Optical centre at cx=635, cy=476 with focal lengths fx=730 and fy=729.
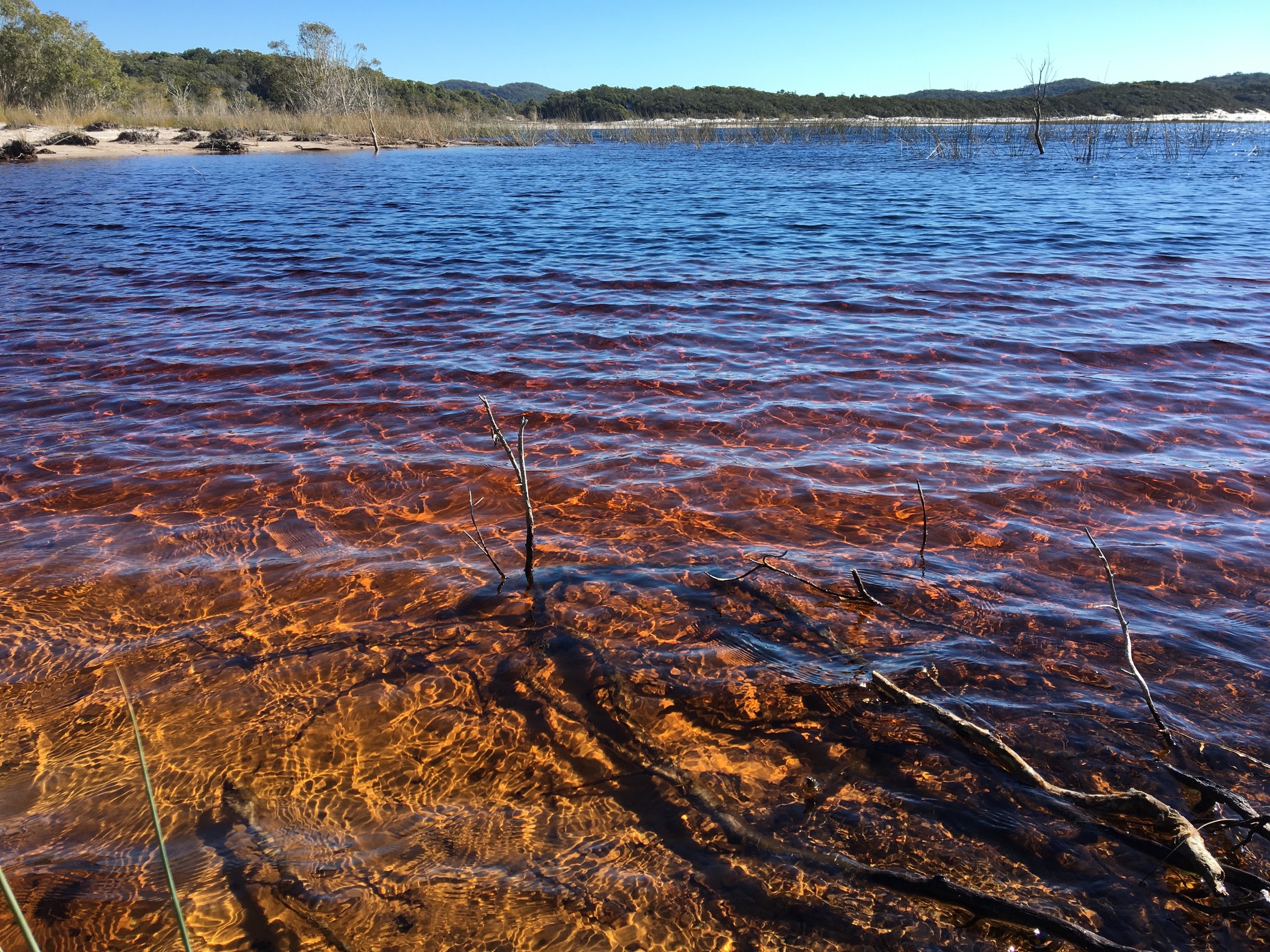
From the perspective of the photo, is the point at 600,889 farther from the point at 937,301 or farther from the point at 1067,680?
the point at 937,301

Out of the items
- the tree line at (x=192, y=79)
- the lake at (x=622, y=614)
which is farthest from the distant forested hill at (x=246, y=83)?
the lake at (x=622, y=614)

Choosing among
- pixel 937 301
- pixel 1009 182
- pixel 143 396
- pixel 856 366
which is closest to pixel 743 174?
pixel 1009 182

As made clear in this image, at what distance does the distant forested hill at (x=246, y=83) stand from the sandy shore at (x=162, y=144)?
38.7 feet

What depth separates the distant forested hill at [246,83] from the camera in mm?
56781

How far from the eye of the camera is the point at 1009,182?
20.7 m

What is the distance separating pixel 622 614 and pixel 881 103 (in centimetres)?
9726

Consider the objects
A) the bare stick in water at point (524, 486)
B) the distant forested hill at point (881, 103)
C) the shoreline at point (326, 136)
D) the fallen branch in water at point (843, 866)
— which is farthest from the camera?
the distant forested hill at point (881, 103)

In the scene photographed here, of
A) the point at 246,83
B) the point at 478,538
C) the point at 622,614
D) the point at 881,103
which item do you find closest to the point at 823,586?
the point at 622,614

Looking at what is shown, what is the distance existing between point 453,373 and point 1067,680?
4.84 meters

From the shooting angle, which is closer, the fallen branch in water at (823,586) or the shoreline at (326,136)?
the fallen branch in water at (823,586)

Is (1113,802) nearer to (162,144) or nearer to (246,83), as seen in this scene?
(162,144)

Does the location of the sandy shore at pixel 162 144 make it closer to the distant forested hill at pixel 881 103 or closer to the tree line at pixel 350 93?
the tree line at pixel 350 93

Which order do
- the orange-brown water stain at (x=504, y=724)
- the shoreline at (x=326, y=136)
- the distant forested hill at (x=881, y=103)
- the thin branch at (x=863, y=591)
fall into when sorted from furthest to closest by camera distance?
the distant forested hill at (x=881, y=103), the shoreline at (x=326, y=136), the thin branch at (x=863, y=591), the orange-brown water stain at (x=504, y=724)

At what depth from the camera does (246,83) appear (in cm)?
6269
